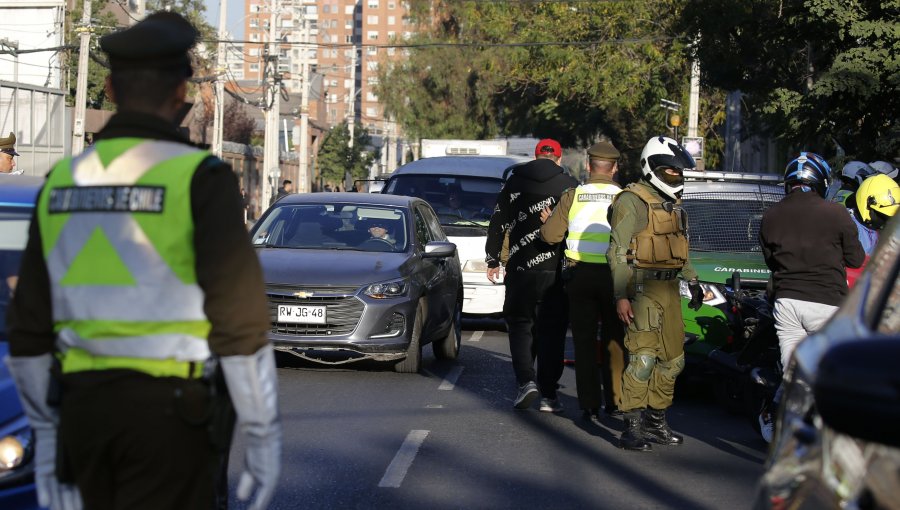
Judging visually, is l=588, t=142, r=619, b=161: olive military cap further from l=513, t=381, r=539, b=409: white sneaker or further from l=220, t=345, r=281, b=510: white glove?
l=220, t=345, r=281, b=510: white glove

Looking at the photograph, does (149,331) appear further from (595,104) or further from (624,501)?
(595,104)

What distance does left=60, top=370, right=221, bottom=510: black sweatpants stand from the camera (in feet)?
10.7

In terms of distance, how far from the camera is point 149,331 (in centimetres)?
330

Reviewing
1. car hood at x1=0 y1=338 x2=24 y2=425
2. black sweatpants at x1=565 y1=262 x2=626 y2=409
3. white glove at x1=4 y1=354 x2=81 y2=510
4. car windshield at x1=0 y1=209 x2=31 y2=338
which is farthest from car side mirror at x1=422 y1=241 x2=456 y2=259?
white glove at x1=4 y1=354 x2=81 y2=510

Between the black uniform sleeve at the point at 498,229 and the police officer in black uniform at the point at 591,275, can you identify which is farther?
the black uniform sleeve at the point at 498,229

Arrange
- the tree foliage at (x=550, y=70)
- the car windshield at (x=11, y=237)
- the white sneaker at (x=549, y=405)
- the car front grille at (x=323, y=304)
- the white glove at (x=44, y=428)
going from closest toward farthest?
the white glove at (x=44, y=428) → the car windshield at (x=11, y=237) → the white sneaker at (x=549, y=405) → the car front grille at (x=323, y=304) → the tree foliage at (x=550, y=70)

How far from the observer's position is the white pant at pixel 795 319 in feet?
25.0

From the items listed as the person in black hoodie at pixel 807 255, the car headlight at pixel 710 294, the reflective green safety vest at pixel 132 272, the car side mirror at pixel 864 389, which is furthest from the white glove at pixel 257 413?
the car headlight at pixel 710 294

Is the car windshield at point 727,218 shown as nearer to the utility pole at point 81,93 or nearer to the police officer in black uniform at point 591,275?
the police officer in black uniform at point 591,275

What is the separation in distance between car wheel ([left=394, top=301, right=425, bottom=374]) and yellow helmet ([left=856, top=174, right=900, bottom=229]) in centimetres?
386

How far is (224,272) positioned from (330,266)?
26.2 ft

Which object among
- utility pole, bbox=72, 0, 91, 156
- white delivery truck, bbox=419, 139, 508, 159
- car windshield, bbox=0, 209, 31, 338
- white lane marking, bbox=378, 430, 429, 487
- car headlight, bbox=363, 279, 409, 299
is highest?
utility pole, bbox=72, 0, 91, 156

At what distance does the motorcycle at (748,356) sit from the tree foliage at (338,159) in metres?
68.6

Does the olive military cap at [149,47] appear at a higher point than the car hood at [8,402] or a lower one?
higher
